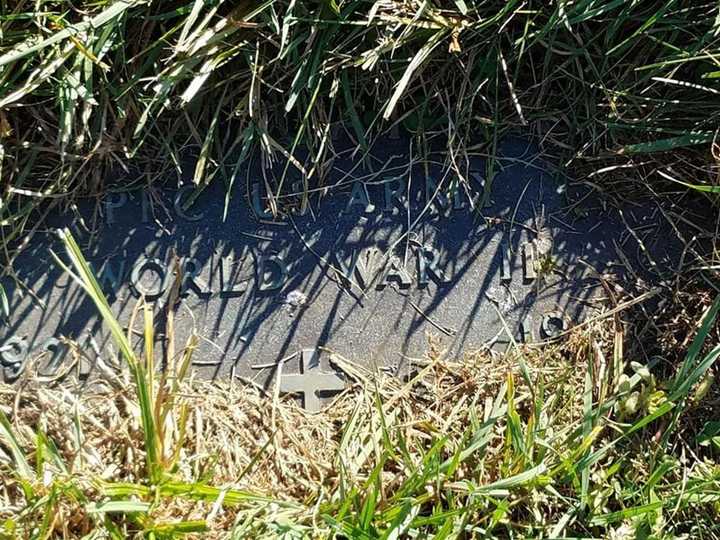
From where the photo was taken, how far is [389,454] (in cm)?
169

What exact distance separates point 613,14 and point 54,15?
4.53ft

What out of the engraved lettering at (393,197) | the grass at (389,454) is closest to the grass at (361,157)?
the grass at (389,454)

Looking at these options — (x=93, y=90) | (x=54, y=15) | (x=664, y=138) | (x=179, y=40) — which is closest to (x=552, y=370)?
(x=664, y=138)

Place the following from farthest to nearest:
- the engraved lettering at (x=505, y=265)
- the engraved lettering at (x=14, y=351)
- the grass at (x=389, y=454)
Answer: the engraved lettering at (x=505, y=265)
the engraved lettering at (x=14, y=351)
the grass at (x=389, y=454)

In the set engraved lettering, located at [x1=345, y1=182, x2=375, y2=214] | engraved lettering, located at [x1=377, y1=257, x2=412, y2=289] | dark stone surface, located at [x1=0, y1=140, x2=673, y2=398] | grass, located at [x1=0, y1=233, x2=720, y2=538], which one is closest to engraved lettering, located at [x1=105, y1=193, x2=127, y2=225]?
dark stone surface, located at [x1=0, y1=140, x2=673, y2=398]

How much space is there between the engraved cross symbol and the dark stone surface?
29 mm

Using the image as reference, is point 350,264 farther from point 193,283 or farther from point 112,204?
point 112,204

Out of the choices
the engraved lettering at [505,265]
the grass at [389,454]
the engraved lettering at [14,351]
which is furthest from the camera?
the engraved lettering at [505,265]

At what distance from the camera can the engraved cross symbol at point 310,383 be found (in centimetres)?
186

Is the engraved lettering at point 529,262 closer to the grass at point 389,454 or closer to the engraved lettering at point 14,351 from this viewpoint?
the grass at point 389,454

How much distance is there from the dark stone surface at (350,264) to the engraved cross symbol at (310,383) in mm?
29

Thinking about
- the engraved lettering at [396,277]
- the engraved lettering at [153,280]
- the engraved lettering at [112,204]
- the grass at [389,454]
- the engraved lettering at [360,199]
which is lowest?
the grass at [389,454]

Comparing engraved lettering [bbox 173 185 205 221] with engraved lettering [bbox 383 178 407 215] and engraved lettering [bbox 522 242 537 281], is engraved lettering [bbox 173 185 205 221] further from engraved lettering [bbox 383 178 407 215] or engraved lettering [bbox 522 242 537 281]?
engraved lettering [bbox 522 242 537 281]

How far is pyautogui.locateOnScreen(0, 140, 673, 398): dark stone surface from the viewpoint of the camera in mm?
1880
